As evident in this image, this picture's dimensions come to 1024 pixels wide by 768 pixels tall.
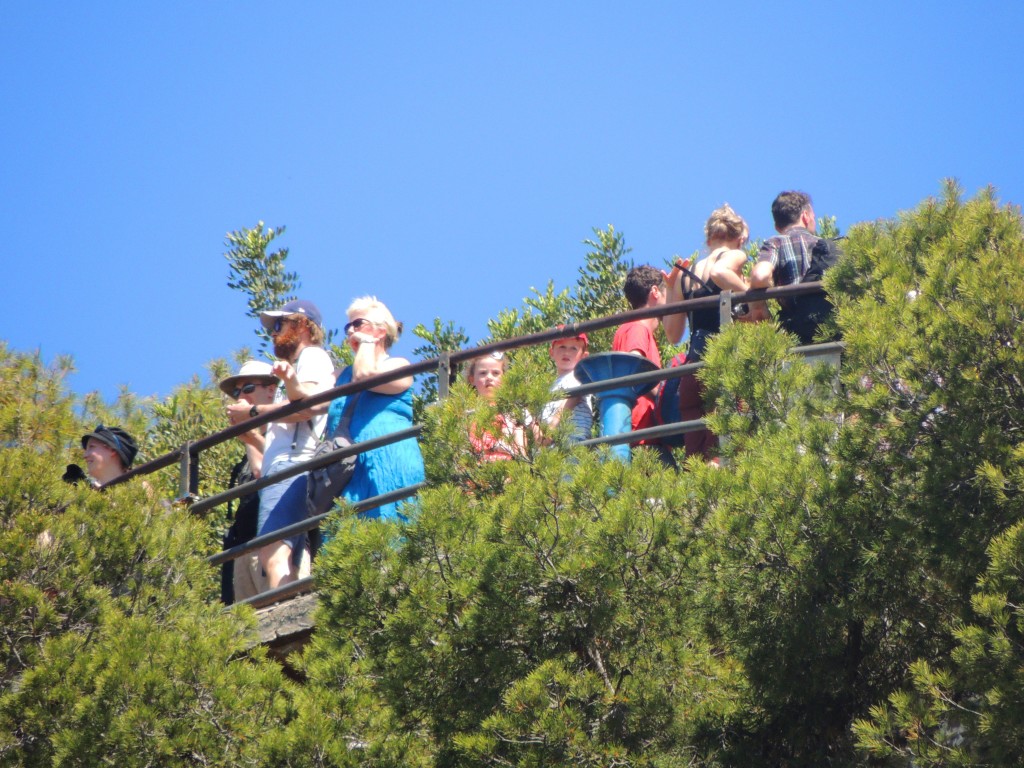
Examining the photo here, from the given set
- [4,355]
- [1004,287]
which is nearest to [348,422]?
[1004,287]

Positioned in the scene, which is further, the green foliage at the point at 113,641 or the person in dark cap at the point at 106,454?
the person in dark cap at the point at 106,454

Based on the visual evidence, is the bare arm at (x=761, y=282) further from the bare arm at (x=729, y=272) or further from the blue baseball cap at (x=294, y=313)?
the blue baseball cap at (x=294, y=313)

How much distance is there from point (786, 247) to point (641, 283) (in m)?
0.86

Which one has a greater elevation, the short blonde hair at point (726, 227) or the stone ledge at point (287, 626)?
the short blonde hair at point (726, 227)

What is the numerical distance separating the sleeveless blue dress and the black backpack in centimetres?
207

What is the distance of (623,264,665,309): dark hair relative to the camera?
8.40m

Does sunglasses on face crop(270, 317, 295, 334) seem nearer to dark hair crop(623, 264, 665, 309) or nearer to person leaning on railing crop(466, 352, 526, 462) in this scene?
dark hair crop(623, 264, 665, 309)

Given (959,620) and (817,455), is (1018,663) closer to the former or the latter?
(959,620)

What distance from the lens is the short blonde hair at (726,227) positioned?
8242 mm

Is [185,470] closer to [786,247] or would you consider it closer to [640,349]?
[640,349]

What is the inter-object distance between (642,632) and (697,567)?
0.31m

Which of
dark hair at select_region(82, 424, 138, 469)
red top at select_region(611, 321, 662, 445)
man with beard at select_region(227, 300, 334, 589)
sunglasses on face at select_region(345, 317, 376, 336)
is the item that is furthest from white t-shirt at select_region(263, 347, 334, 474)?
red top at select_region(611, 321, 662, 445)

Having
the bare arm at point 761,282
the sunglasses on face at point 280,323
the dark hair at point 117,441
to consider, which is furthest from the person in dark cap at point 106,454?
the bare arm at point 761,282

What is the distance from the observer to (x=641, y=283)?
8.41 metres
